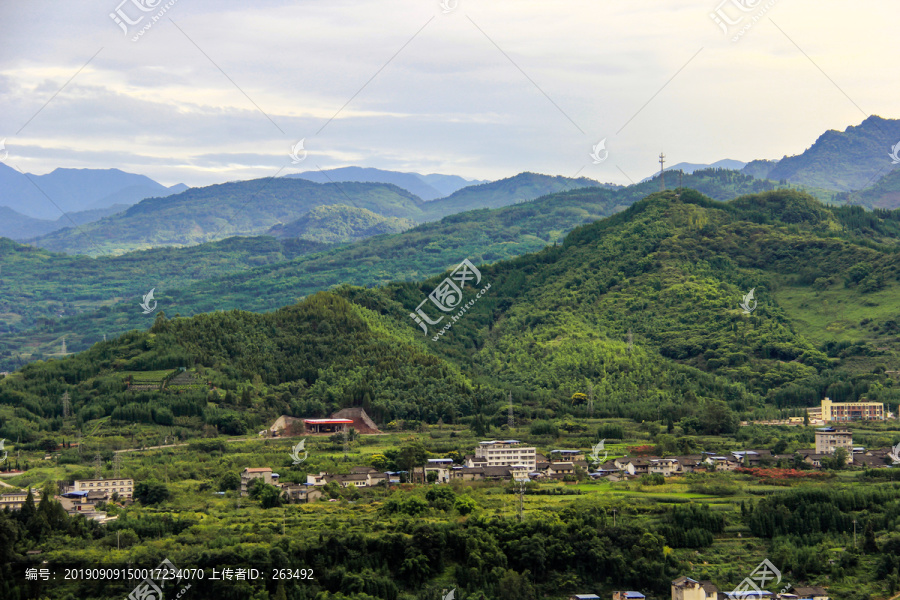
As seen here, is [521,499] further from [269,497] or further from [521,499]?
[269,497]

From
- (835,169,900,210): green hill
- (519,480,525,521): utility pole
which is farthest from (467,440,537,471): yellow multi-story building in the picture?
(835,169,900,210): green hill

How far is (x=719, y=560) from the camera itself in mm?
38500

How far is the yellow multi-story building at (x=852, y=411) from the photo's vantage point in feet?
203

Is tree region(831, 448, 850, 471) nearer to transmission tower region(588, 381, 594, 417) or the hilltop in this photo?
the hilltop

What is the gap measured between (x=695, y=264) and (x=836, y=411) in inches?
967

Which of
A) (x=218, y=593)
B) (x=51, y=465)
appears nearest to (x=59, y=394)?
(x=51, y=465)
